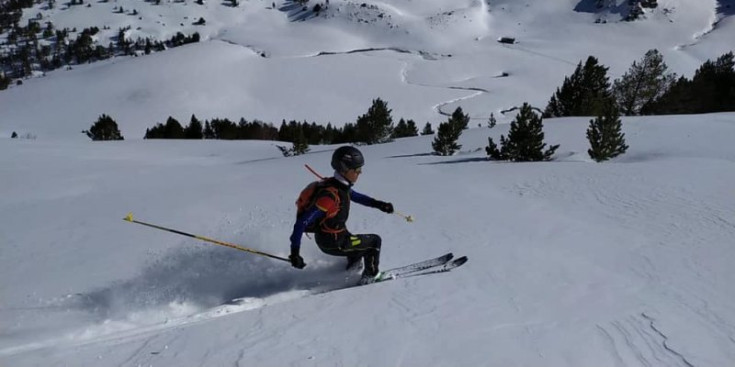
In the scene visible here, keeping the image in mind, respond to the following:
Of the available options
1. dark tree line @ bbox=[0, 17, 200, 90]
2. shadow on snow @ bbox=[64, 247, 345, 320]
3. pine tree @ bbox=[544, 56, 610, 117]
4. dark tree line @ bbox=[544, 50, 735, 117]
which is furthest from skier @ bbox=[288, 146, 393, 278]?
dark tree line @ bbox=[0, 17, 200, 90]

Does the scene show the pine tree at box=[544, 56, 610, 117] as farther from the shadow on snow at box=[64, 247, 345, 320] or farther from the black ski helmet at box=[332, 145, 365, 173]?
the shadow on snow at box=[64, 247, 345, 320]

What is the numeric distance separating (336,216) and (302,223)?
56 centimetres

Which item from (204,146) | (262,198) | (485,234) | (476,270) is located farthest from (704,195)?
(204,146)

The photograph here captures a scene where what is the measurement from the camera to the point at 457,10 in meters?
164

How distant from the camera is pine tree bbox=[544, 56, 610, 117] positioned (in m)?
31.8

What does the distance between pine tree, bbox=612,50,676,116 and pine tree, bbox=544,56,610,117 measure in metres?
5.68

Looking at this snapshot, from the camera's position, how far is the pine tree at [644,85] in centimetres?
3741

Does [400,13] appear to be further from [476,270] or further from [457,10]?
[476,270]

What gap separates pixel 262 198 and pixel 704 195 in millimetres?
9976

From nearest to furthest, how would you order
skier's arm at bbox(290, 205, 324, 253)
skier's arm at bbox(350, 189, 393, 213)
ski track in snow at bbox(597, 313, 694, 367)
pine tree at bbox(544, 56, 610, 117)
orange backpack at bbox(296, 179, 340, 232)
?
ski track in snow at bbox(597, 313, 694, 367)
skier's arm at bbox(290, 205, 324, 253)
orange backpack at bbox(296, 179, 340, 232)
skier's arm at bbox(350, 189, 393, 213)
pine tree at bbox(544, 56, 610, 117)

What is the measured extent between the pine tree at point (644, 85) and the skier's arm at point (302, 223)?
40.1 m

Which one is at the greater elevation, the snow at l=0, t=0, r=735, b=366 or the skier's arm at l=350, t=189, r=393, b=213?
the skier's arm at l=350, t=189, r=393, b=213

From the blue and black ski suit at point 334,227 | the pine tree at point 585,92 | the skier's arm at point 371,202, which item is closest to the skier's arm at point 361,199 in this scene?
the skier's arm at point 371,202

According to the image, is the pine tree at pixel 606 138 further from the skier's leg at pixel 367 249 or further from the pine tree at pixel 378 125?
the pine tree at pixel 378 125
